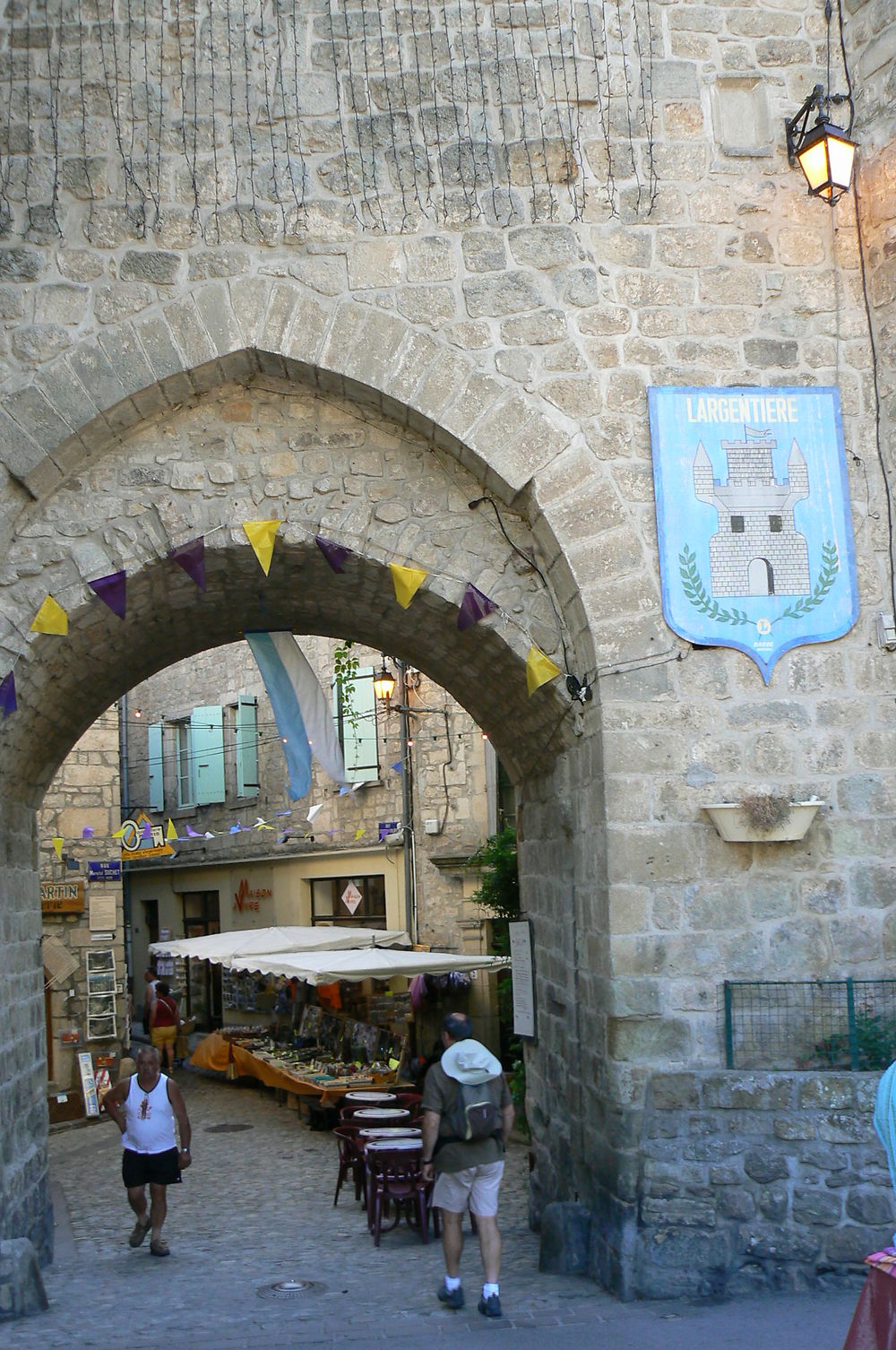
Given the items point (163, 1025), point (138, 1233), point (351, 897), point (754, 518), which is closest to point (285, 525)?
point (754, 518)

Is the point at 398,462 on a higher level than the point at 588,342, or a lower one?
lower

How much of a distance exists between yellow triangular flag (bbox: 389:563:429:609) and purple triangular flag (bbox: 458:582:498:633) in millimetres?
243

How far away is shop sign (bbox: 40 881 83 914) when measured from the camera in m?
14.4

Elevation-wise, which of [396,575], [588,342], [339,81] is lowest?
[396,575]

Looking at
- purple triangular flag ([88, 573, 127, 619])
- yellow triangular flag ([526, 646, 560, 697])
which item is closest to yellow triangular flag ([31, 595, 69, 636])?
purple triangular flag ([88, 573, 127, 619])

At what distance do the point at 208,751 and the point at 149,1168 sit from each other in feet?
43.2

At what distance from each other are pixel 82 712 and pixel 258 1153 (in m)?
5.23

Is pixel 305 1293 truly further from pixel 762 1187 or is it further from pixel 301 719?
pixel 301 719

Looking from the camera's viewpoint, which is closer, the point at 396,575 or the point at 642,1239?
the point at 642,1239

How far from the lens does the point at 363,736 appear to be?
1684cm

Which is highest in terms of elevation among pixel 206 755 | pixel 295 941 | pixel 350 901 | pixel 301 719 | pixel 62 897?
pixel 206 755

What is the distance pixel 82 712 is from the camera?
8375mm

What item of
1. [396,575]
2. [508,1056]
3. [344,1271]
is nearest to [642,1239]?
[344,1271]

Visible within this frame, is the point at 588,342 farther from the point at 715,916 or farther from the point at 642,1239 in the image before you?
the point at 642,1239
